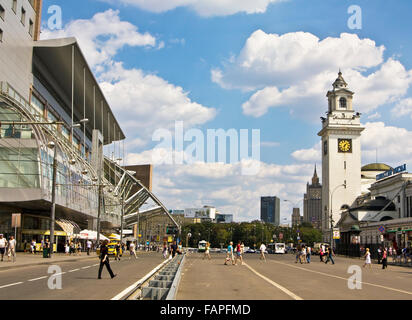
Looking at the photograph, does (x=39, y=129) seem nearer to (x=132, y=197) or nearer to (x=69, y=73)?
(x=69, y=73)

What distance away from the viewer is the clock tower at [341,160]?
125 m

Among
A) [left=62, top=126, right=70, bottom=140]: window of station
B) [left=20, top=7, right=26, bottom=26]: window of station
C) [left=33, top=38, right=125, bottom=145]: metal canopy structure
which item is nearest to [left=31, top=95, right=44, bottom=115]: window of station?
[left=33, top=38, right=125, bottom=145]: metal canopy structure

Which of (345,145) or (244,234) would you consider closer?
(345,145)

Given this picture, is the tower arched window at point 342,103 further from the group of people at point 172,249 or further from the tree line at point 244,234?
the group of people at point 172,249

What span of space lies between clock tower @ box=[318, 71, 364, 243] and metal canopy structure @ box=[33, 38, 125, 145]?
58.0 m

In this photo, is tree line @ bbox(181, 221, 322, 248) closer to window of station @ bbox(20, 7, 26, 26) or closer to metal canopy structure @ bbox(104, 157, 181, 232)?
metal canopy structure @ bbox(104, 157, 181, 232)

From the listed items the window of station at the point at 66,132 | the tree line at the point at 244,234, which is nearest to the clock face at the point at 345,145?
the tree line at the point at 244,234

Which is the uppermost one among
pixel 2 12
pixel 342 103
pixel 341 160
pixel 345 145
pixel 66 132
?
pixel 342 103

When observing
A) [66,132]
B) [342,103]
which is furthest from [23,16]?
[342,103]

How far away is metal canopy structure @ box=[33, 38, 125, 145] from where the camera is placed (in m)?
63.2

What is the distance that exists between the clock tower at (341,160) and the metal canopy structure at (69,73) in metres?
58.0

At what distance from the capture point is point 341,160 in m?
126

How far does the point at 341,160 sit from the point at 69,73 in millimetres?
76789
